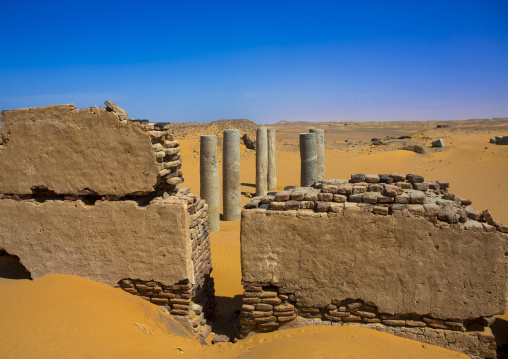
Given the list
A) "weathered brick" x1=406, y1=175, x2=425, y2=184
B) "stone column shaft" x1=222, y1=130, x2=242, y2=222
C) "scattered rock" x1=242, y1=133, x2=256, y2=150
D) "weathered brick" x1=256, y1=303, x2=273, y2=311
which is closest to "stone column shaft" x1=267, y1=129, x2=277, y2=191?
"stone column shaft" x1=222, y1=130, x2=242, y2=222

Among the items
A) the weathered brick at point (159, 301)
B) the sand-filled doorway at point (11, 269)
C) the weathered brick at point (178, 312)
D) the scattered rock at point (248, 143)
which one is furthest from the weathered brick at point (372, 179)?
the scattered rock at point (248, 143)

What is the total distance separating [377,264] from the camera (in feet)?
18.6

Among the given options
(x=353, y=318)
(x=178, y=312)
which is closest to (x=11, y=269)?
(x=178, y=312)

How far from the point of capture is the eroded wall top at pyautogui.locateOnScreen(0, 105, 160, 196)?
639 cm

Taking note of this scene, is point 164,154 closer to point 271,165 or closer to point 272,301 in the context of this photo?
point 272,301

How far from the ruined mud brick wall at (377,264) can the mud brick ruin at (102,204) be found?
1245 mm

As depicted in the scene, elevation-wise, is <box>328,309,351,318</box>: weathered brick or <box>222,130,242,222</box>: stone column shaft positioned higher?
<box>222,130,242,222</box>: stone column shaft

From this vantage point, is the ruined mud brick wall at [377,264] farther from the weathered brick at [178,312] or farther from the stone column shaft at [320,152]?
the stone column shaft at [320,152]

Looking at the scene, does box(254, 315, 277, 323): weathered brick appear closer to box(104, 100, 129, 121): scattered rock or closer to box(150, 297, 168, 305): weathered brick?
box(150, 297, 168, 305): weathered brick

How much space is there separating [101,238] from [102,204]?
1.97ft

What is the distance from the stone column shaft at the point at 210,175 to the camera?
43.5ft

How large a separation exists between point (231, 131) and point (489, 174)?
54.3 feet

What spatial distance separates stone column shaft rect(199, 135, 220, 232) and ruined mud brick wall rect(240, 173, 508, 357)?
7.34 meters

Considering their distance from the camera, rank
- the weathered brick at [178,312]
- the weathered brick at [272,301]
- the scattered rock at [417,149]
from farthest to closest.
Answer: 1. the scattered rock at [417,149]
2. the weathered brick at [178,312]
3. the weathered brick at [272,301]
